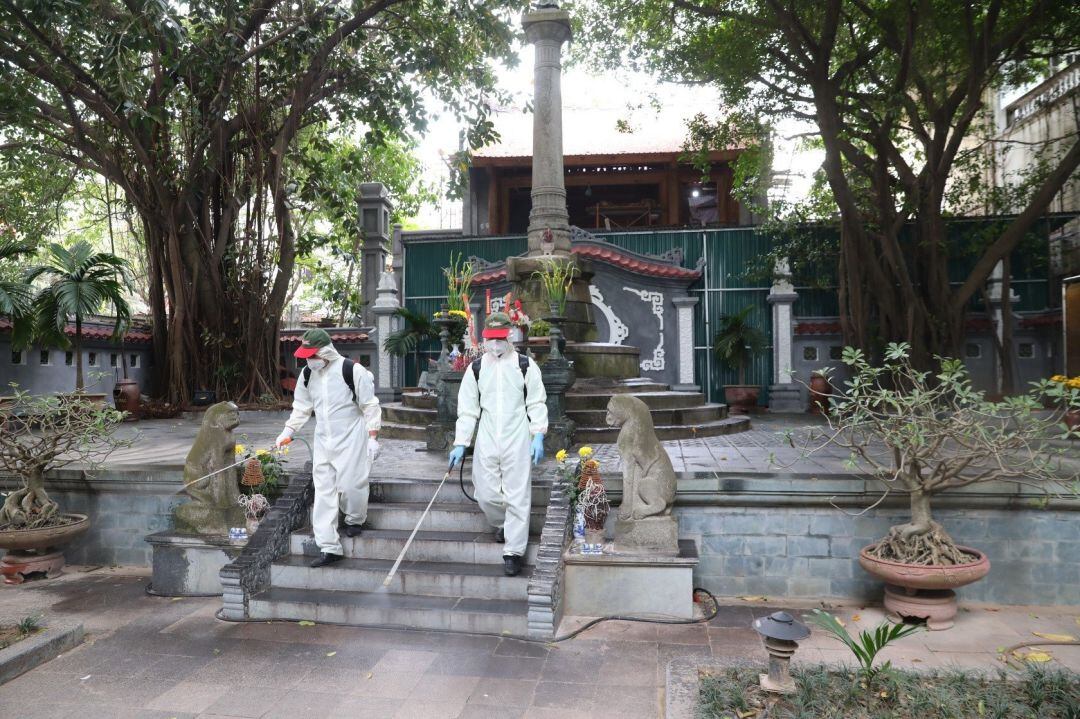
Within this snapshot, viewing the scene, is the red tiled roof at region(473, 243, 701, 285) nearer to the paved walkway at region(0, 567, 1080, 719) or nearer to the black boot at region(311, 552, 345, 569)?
the black boot at region(311, 552, 345, 569)

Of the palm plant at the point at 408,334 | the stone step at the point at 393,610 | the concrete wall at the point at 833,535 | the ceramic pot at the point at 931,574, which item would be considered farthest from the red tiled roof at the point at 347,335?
the ceramic pot at the point at 931,574

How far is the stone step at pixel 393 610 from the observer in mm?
4262

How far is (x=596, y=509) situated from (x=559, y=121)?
20.6ft

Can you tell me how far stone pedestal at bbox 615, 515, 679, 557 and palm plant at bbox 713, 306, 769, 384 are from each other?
350 inches

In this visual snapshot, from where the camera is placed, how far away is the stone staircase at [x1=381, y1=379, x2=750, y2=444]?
787 cm

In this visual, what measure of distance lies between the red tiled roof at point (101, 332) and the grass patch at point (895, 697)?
11115 mm

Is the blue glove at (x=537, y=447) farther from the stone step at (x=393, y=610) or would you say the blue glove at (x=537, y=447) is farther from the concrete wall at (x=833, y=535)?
the stone step at (x=393, y=610)

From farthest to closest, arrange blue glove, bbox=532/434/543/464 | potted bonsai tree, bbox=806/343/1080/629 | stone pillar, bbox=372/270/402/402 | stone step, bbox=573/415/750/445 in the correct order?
stone pillar, bbox=372/270/402/402 < stone step, bbox=573/415/750/445 < blue glove, bbox=532/434/543/464 < potted bonsai tree, bbox=806/343/1080/629

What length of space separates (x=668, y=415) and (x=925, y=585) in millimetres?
4189

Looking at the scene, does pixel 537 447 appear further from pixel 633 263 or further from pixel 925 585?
pixel 633 263

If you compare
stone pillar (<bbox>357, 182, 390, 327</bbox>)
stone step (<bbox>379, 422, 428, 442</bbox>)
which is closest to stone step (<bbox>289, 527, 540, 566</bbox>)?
stone step (<bbox>379, 422, 428, 442</bbox>)

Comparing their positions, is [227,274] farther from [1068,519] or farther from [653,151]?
[1068,519]

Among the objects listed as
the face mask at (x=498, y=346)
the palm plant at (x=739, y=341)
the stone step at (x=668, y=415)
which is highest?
the palm plant at (x=739, y=341)

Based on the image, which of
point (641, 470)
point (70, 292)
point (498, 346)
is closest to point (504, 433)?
point (498, 346)
